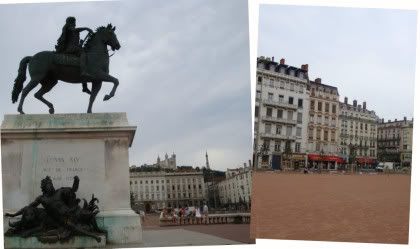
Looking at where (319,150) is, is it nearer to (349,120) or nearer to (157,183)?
(349,120)

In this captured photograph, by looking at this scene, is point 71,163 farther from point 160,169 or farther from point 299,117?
point 160,169

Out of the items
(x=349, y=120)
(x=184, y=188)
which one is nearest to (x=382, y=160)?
(x=349, y=120)

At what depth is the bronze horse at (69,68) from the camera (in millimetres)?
14039

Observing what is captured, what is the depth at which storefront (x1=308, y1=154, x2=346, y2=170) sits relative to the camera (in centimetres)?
6488

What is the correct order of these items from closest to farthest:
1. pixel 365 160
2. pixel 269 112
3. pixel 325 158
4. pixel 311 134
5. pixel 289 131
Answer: pixel 269 112 < pixel 289 131 < pixel 325 158 < pixel 311 134 < pixel 365 160

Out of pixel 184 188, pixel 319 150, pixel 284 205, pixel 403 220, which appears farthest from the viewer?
pixel 184 188

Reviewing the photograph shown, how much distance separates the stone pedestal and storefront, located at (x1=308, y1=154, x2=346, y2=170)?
5140 cm

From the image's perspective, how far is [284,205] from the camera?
25375 mm

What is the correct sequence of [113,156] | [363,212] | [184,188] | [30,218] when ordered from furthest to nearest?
1. [184,188]
2. [363,212]
3. [113,156]
4. [30,218]

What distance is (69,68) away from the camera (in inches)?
555

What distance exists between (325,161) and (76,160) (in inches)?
2262

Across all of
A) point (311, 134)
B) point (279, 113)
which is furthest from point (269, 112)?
point (311, 134)

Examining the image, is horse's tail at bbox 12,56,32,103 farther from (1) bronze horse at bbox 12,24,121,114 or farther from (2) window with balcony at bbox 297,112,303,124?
(2) window with balcony at bbox 297,112,303,124

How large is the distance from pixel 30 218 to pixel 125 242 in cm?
199
